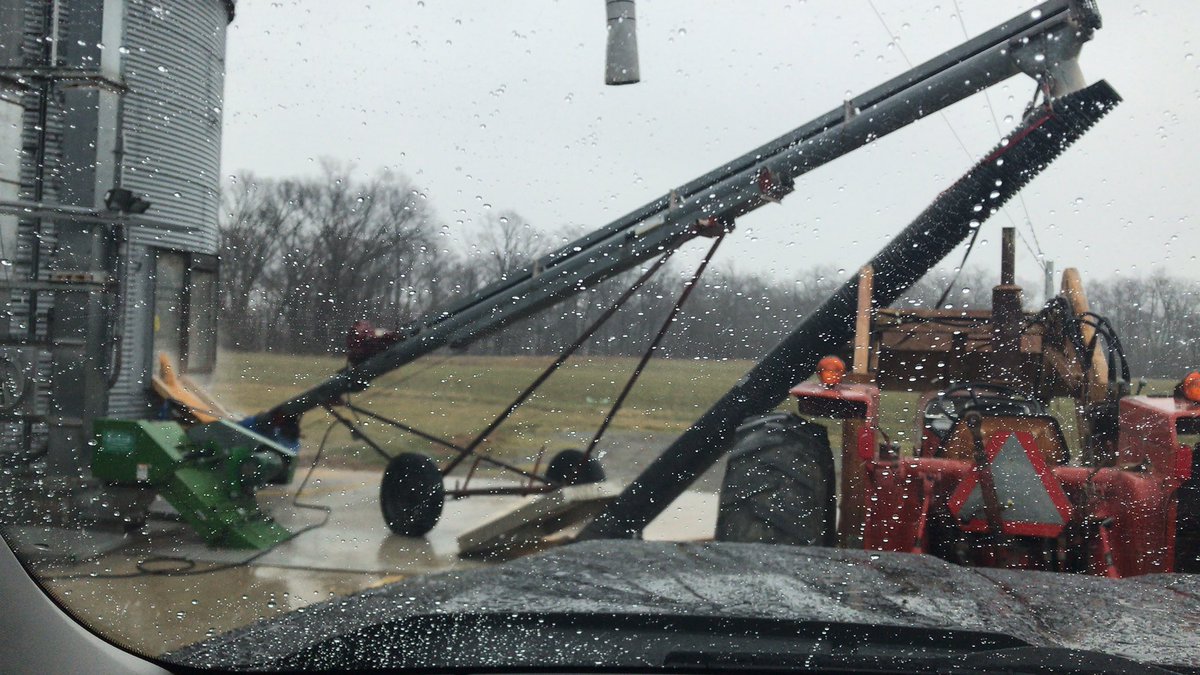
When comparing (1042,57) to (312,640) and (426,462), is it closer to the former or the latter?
(426,462)

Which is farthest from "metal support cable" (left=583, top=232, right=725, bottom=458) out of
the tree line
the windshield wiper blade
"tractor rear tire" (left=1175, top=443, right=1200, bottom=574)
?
"tractor rear tire" (left=1175, top=443, right=1200, bottom=574)

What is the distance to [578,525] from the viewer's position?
298 cm

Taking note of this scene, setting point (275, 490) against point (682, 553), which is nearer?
point (682, 553)

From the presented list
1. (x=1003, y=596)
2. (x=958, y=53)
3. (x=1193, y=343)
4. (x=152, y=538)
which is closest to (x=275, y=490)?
(x=152, y=538)

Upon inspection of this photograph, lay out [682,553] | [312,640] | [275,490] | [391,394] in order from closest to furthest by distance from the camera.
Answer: [312,640] < [682,553] < [391,394] < [275,490]

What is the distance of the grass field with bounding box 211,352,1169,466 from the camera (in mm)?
2789

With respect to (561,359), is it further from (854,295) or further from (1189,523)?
(1189,523)

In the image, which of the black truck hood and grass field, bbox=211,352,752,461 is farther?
grass field, bbox=211,352,752,461

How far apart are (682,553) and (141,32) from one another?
212 centimetres

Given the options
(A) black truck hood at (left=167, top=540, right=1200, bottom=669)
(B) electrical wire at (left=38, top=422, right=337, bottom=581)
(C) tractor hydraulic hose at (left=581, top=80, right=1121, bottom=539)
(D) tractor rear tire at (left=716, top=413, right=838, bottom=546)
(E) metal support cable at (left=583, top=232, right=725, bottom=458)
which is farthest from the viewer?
(B) electrical wire at (left=38, top=422, right=337, bottom=581)

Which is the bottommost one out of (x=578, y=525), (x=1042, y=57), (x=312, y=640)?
(x=312, y=640)

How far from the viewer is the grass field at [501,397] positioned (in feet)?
9.15

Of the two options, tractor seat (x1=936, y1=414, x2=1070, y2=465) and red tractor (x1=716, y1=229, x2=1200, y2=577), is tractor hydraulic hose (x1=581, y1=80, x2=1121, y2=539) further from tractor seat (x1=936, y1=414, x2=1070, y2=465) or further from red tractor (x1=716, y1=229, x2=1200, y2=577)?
tractor seat (x1=936, y1=414, x2=1070, y2=465)

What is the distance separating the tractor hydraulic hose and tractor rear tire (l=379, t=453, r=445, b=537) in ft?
1.51
